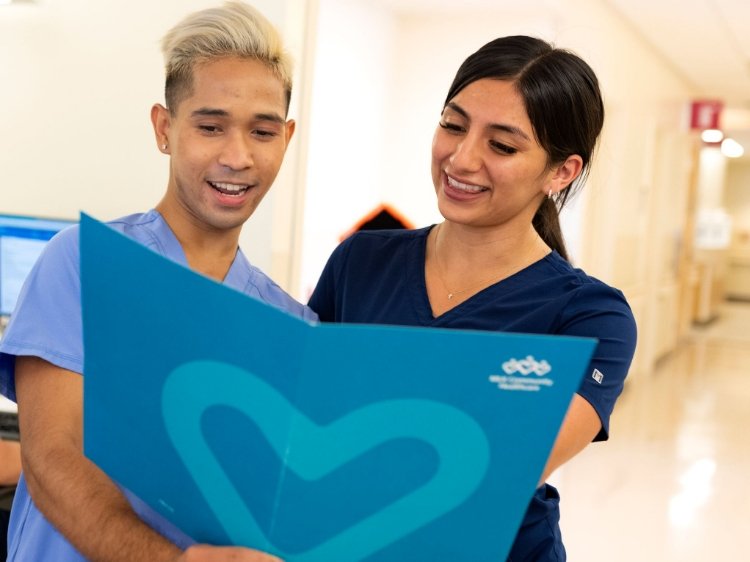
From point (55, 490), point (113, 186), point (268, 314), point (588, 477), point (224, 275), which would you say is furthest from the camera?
point (588, 477)

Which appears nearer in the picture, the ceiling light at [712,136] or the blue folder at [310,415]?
the blue folder at [310,415]

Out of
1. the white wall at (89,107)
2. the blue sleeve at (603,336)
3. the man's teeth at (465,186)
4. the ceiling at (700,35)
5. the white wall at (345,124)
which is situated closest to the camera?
the blue sleeve at (603,336)

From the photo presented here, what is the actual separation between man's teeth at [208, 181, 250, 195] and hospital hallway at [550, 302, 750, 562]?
10.6ft

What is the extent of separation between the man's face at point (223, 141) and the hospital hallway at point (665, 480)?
10.6 feet

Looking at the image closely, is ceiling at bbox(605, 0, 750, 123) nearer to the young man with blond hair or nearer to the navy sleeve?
the navy sleeve

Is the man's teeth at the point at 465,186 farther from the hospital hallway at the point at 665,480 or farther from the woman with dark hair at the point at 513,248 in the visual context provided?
the hospital hallway at the point at 665,480

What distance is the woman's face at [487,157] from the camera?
1341 millimetres

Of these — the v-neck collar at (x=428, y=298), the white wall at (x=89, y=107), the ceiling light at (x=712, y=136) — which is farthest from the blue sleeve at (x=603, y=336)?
the ceiling light at (x=712, y=136)

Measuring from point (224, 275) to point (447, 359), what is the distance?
0.59 m

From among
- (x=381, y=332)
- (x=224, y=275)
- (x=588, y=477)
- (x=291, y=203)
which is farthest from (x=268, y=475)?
(x=588, y=477)

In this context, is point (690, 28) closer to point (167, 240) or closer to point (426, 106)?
point (426, 106)

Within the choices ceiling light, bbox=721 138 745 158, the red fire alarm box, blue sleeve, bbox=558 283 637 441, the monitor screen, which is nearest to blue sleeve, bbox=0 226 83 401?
blue sleeve, bbox=558 283 637 441

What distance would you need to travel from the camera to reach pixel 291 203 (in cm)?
333

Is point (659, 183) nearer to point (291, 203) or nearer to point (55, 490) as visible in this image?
point (291, 203)
